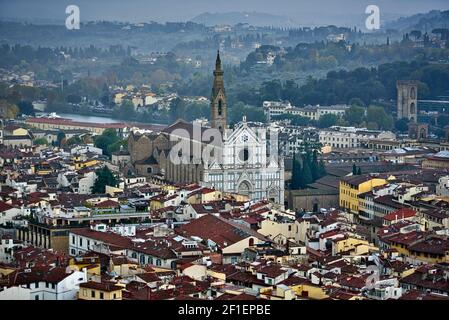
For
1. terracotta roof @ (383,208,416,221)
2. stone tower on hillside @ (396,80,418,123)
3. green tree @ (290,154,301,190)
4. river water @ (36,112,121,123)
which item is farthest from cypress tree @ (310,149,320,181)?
river water @ (36,112,121,123)

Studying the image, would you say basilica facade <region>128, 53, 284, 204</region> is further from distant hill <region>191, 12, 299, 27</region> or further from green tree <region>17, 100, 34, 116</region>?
distant hill <region>191, 12, 299, 27</region>

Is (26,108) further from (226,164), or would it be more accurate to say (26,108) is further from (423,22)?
(226,164)

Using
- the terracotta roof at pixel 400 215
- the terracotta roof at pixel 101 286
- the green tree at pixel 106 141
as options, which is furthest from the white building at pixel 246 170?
the terracotta roof at pixel 101 286

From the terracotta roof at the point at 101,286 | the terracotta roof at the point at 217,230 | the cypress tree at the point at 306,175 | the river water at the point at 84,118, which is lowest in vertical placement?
the river water at the point at 84,118

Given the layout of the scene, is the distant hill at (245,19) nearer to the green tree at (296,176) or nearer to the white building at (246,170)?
the green tree at (296,176)

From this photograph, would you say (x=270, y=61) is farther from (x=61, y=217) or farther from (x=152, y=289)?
(x=152, y=289)

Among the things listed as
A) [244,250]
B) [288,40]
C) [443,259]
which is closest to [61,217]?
[244,250]
